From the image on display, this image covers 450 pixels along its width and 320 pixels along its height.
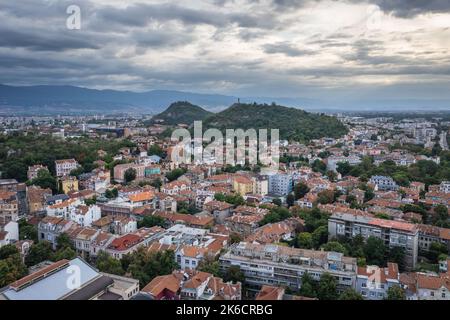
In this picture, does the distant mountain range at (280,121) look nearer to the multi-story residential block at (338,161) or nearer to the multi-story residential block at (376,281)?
the multi-story residential block at (338,161)

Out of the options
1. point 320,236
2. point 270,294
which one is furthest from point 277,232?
point 270,294

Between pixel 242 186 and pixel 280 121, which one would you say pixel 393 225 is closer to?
pixel 242 186

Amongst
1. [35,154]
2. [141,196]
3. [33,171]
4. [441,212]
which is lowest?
[441,212]

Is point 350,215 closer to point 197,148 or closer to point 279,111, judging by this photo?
point 197,148

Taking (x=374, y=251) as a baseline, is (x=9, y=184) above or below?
above

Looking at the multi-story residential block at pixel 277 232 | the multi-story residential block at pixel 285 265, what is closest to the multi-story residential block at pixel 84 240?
the multi-story residential block at pixel 285 265

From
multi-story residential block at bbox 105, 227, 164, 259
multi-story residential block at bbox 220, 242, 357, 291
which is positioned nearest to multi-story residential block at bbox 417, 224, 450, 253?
multi-story residential block at bbox 220, 242, 357, 291
